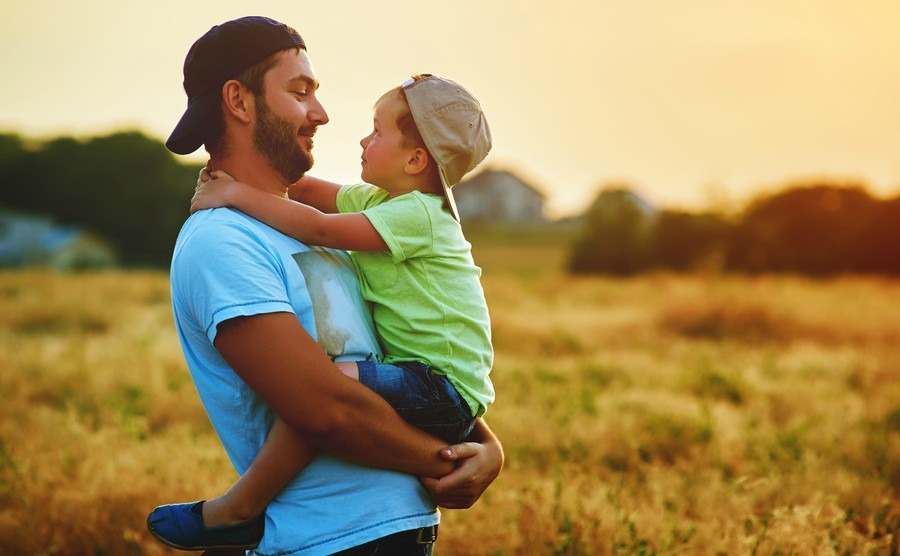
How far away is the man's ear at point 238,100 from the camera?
7.37 feet

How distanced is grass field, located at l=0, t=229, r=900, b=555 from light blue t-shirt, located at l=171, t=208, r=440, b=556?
5.56 ft

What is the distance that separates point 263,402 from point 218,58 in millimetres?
957

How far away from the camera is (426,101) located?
8.00 ft

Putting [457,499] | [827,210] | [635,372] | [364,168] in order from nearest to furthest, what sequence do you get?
1. [457,499]
2. [364,168]
3. [635,372]
4. [827,210]

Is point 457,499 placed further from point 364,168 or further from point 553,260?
point 553,260

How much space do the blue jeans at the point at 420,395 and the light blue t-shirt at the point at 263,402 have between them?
83 millimetres

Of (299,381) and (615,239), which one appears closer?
(299,381)

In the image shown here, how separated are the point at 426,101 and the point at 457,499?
3.81 feet

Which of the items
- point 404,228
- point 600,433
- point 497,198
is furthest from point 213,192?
point 497,198

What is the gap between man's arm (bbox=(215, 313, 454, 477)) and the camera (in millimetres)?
1857

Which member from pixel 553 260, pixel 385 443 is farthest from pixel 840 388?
pixel 553 260

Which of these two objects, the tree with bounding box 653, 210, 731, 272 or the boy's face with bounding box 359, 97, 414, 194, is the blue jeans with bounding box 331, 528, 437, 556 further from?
the tree with bounding box 653, 210, 731, 272

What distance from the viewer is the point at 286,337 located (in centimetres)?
187

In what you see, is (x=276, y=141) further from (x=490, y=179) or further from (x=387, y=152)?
(x=490, y=179)
